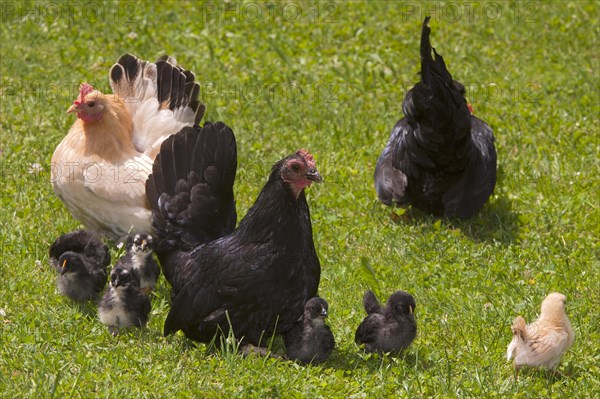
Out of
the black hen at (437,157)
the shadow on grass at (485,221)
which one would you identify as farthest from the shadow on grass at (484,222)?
the black hen at (437,157)

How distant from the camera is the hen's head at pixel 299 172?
674 cm

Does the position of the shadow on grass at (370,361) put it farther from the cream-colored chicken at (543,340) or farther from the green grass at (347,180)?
the cream-colored chicken at (543,340)

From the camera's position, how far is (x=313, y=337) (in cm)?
680

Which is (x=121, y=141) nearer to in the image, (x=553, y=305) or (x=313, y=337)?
(x=313, y=337)

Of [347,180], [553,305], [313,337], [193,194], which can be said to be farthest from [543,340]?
[347,180]

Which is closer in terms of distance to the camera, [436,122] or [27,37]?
[436,122]

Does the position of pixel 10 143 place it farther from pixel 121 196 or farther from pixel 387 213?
pixel 387 213

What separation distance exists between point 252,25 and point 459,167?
484cm

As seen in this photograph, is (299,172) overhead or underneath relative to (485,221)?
overhead

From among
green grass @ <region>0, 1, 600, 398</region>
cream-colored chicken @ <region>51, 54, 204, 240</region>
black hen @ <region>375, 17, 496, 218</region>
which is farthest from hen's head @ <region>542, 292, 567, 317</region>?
cream-colored chicken @ <region>51, 54, 204, 240</region>

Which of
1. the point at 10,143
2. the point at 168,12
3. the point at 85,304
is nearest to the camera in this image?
the point at 85,304

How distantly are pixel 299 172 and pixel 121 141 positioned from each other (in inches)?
102

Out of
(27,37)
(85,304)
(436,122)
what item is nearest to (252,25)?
(27,37)

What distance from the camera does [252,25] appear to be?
13219mm
